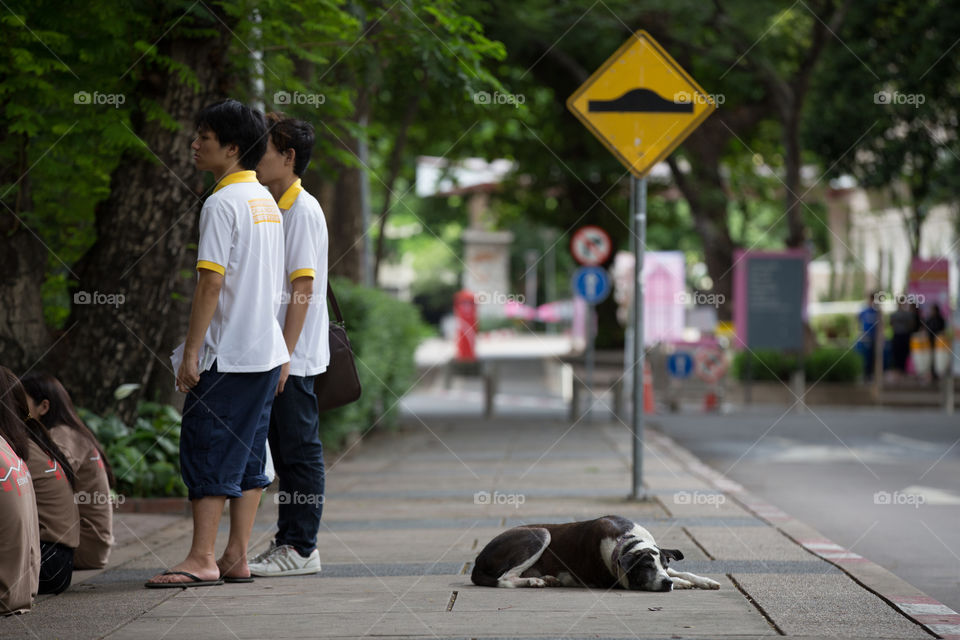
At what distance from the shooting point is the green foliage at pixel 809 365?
1005 inches

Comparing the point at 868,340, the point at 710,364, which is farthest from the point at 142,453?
the point at 868,340

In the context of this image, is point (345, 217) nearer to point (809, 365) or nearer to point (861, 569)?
point (809, 365)

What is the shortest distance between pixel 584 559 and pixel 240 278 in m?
1.88

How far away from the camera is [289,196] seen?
620 cm

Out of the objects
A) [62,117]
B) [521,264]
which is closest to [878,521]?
[62,117]

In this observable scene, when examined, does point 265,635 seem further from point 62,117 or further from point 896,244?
point 896,244

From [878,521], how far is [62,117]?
6.21 m

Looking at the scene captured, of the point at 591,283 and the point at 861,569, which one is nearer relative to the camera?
the point at 861,569

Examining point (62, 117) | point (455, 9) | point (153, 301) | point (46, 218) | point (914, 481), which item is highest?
point (455, 9)

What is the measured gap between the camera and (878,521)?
905 cm

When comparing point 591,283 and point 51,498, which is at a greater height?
point 591,283

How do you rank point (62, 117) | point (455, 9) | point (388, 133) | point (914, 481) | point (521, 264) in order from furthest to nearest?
point (521, 264) < point (388, 133) < point (914, 481) < point (455, 9) < point (62, 117)

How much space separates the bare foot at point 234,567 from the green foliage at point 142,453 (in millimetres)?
3232

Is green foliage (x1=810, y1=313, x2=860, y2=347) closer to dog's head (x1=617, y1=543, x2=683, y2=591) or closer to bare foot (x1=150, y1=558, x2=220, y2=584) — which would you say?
dog's head (x1=617, y1=543, x2=683, y2=591)
